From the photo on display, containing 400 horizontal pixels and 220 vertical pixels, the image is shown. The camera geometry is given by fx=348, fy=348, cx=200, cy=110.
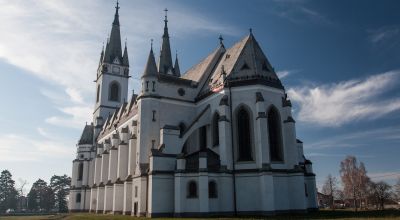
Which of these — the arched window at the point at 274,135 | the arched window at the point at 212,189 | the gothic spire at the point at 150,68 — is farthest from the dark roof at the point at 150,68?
the arched window at the point at 212,189

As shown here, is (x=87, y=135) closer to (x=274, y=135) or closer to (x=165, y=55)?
(x=165, y=55)

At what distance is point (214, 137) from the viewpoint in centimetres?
3722

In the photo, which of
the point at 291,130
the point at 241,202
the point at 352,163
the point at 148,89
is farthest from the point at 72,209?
the point at 352,163

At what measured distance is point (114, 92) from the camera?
71750 millimetres

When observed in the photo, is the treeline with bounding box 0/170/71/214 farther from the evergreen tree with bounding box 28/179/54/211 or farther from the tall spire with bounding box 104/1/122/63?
the tall spire with bounding box 104/1/122/63

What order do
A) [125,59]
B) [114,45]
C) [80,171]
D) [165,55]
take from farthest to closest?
[125,59]
[114,45]
[80,171]
[165,55]

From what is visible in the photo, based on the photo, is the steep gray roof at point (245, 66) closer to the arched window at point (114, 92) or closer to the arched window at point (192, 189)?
the arched window at point (192, 189)

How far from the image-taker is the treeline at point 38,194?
101500mm

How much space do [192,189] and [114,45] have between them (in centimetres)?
4811

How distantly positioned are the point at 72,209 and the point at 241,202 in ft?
147

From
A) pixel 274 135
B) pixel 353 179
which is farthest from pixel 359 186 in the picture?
pixel 274 135

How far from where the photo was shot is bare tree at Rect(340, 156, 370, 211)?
64000 millimetres

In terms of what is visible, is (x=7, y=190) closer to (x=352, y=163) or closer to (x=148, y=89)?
(x=148, y=89)

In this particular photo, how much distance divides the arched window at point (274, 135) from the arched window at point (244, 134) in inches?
85.4
